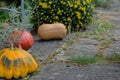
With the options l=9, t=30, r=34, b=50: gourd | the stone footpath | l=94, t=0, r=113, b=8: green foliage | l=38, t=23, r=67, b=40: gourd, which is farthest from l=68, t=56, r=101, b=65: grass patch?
l=94, t=0, r=113, b=8: green foliage

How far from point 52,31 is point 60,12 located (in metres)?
0.69

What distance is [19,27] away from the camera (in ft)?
17.5

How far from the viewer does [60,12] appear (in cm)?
716

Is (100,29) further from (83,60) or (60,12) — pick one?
(83,60)

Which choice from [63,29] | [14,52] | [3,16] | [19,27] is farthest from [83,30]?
[14,52]

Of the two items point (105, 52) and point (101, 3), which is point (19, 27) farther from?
point (101, 3)

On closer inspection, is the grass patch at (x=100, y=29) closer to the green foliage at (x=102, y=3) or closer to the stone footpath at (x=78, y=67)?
the stone footpath at (x=78, y=67)

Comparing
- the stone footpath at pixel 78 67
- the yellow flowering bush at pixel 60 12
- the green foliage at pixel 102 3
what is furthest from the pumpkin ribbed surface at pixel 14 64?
the green foliage at pixel 102 3

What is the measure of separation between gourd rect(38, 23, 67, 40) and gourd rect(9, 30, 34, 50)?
916 mm

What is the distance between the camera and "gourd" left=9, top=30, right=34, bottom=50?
5138 mm

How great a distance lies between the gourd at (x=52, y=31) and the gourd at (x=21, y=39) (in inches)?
36.1

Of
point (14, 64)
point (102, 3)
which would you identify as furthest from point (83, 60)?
point (102, 3)

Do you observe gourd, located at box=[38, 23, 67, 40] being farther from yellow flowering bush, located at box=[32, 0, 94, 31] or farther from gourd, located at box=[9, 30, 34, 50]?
gourd, located at box=[9, 30, 34, 50]

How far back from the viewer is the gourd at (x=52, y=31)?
6.57 metres
